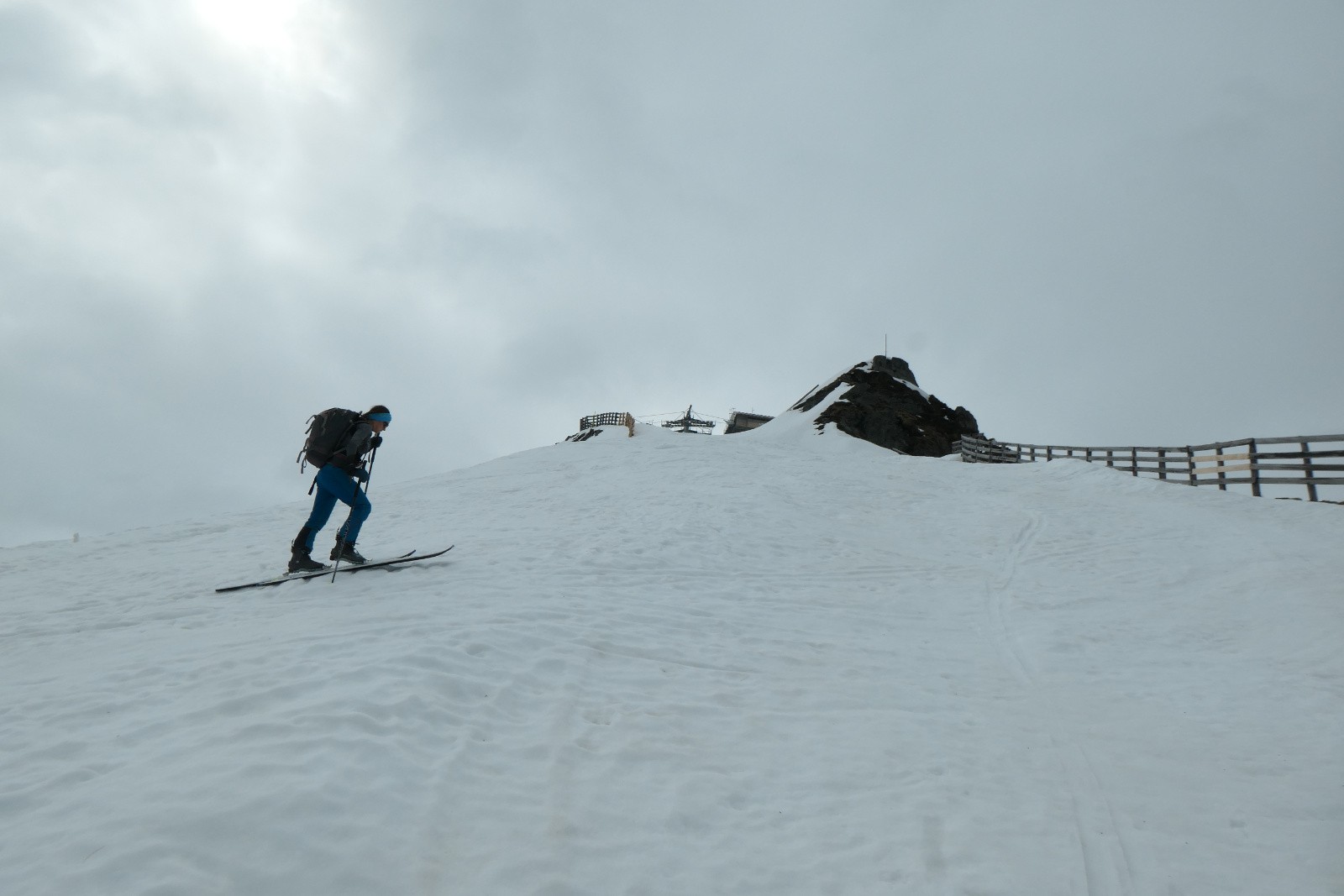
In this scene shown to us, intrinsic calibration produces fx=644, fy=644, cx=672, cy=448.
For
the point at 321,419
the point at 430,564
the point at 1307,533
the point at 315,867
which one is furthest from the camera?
the point at 1307,533

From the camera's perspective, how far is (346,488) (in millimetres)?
8602

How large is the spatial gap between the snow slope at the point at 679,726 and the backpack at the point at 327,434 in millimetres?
1694

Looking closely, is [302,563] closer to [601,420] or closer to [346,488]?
[346,488]

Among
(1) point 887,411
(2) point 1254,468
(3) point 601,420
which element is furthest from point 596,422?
(2) point 1254,468

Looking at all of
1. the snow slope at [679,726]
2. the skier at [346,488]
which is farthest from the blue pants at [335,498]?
the snow slope at [679,726]

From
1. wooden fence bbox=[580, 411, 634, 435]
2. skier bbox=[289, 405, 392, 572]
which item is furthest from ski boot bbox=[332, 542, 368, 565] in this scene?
wooden fence bbox=[580, 411, 634, 435]

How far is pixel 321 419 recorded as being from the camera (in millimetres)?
8484

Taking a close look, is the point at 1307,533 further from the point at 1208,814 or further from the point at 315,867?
the point at 315,867

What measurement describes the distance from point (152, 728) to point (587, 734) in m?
2.90

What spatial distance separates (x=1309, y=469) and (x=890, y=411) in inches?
1055

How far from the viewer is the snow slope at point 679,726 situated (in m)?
3.41

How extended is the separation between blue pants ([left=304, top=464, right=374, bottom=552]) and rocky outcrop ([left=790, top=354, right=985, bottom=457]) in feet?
112

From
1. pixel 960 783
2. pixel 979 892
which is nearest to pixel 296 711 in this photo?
pixel 979 892

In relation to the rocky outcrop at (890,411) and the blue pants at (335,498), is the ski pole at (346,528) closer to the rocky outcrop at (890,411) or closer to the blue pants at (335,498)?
the blue pants at (335,498)
